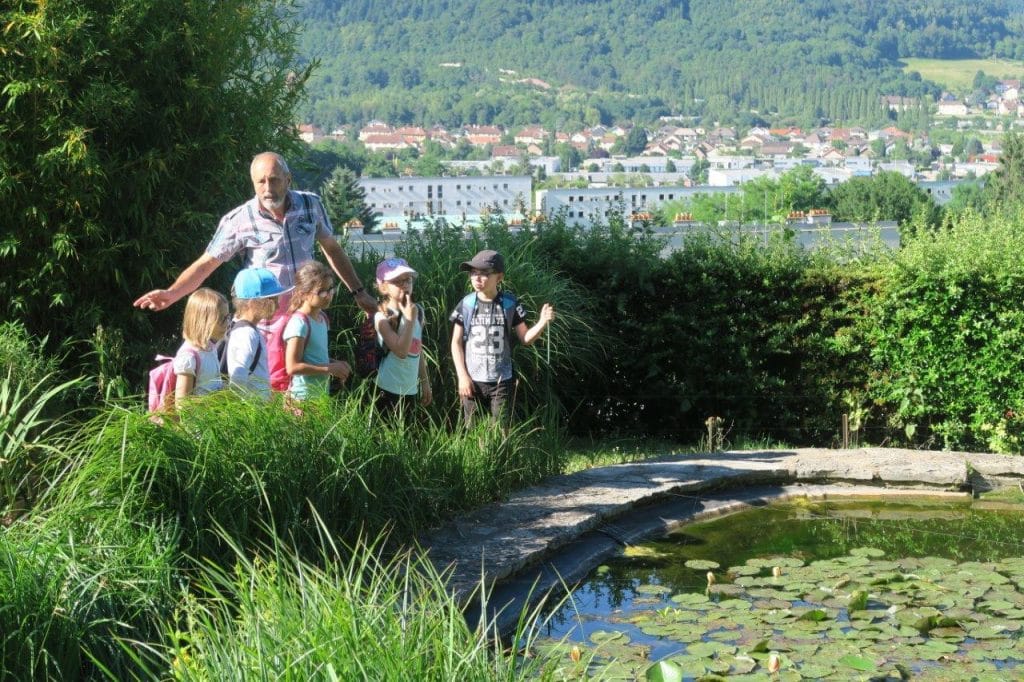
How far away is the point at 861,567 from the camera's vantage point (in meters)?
5.07

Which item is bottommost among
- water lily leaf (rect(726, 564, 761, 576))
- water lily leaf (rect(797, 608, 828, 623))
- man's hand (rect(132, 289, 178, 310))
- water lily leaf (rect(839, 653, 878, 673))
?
water lily leaf (rect(726, 564, 761, 576))

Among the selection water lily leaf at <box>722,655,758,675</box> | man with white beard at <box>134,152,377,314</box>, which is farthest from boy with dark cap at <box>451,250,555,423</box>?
water lily leaf at <box>722,655,758,675</box>

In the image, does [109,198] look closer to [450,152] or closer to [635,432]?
[635,432]

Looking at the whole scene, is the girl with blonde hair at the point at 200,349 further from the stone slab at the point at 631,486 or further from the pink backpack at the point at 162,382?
the stone slab at the point at 631,486

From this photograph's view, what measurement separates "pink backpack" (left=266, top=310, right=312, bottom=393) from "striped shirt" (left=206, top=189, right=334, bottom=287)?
0.89 ft

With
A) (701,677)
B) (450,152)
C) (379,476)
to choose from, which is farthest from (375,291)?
(450,152)

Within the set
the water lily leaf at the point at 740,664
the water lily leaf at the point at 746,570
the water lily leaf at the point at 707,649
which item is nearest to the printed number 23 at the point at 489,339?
the water lily leaf at the point at 746,570

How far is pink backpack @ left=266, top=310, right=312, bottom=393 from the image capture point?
204 inches

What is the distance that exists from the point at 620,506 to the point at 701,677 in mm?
1891

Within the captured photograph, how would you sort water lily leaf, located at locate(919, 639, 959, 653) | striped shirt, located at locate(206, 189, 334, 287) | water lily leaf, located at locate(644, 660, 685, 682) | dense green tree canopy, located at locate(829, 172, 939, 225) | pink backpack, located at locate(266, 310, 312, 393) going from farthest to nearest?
dense green tree canopy, located at locate(829, 172, 939, 225) < striped shirt, located at locate(206, 189, 334, 287) < pink backpack, located at locate(266, 310, 312, 393) < water lily leaf, located at locate(919, 639, 959, 653) < water lily leaf, located at locate(644, 660, 685, 682)

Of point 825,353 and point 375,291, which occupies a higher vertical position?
point 375,291

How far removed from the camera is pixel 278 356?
5207 millimetres

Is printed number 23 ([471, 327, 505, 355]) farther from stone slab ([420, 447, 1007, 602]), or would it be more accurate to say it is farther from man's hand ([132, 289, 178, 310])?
man's hand ([132, 289, 178, 310])

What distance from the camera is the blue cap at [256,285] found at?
16.6 feet
